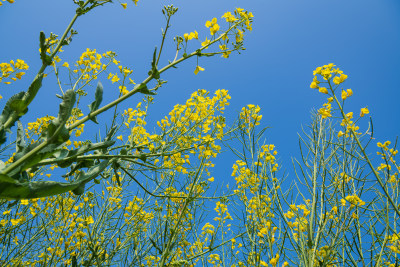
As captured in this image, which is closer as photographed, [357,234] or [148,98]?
[357,234]

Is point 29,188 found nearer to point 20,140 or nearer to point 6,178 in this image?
point 6,178

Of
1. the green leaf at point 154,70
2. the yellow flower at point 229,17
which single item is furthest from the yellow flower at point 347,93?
the green leaf at point 154,70

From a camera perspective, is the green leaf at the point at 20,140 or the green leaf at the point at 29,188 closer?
the green leaf at the point at 29,188

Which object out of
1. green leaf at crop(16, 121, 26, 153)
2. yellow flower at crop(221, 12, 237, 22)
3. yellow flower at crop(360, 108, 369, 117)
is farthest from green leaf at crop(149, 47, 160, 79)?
yellow flower at crop(360, 108, 369, 117)

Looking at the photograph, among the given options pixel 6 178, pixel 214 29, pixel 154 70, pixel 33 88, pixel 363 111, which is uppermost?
pixel 363 111

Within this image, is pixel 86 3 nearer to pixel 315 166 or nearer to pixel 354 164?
pixel 315 166

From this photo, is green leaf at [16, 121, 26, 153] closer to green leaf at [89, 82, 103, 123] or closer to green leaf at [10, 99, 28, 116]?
green leaf at [10, 99, 28, 116]

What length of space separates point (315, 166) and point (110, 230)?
6.16ft

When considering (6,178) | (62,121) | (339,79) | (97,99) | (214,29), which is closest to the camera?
(6,178)

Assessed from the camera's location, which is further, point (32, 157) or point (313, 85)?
point (313, 85)

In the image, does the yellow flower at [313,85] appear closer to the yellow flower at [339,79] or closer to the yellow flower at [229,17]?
the yellow flower at [339,79]

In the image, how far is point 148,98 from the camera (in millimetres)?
2908

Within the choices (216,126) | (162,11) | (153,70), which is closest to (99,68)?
(216,126)

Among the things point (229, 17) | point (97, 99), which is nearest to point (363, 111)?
point (229, 17)
